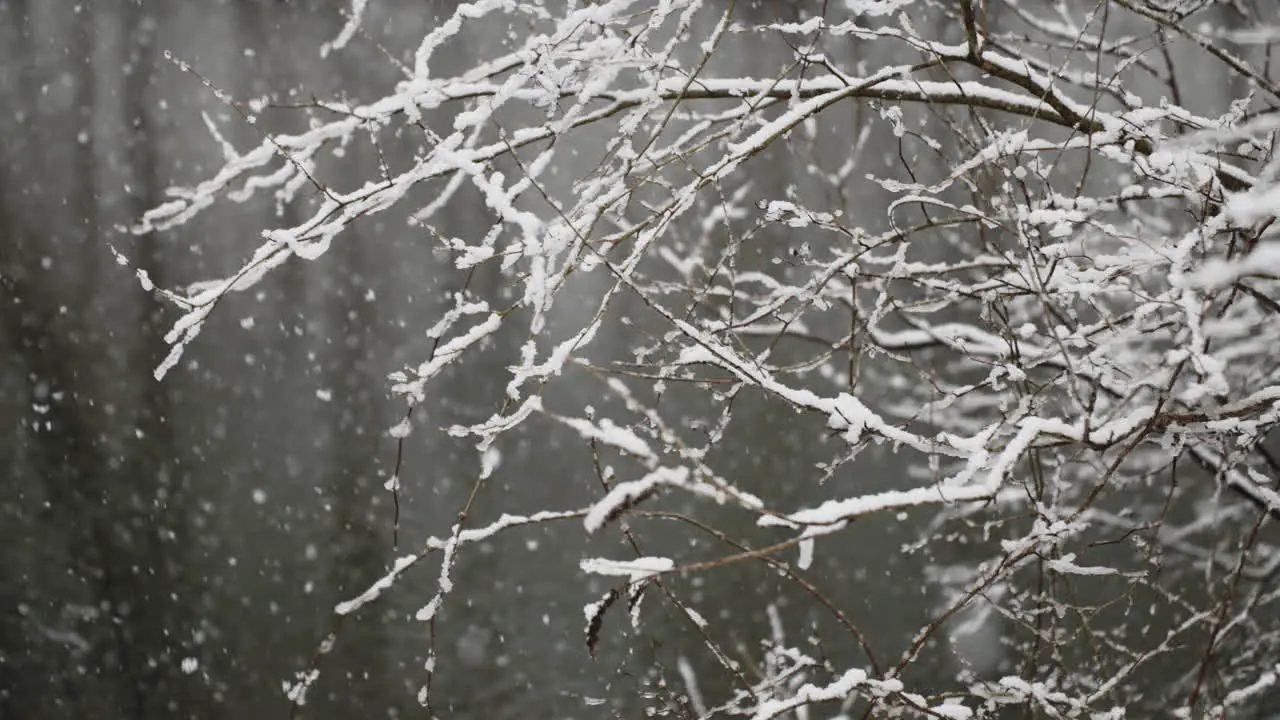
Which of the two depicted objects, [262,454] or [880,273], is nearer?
[880,273]

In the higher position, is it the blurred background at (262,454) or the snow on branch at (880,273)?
the blurred background at (262,454)

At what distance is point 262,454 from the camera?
11.3 meters

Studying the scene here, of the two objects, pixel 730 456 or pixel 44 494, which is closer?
pixel 44 494

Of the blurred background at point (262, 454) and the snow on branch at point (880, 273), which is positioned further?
the blurred background at point (262, 454)

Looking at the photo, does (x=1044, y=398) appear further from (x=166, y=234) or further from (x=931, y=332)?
(x=166, y=234)

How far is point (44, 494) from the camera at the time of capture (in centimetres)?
1020

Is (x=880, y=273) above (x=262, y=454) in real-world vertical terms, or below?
below

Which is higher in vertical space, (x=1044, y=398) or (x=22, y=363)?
(x=22, y=363)

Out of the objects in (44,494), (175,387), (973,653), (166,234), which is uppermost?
(166,234)

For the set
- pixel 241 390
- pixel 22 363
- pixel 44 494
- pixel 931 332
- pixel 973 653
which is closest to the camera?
pixel 931 332

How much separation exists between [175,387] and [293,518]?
2.19 metres

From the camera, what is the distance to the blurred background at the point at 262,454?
9.61 meters

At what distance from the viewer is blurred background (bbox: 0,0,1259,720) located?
9.61 metres

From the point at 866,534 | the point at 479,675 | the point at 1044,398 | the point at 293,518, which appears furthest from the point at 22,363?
the point at 1044,398
